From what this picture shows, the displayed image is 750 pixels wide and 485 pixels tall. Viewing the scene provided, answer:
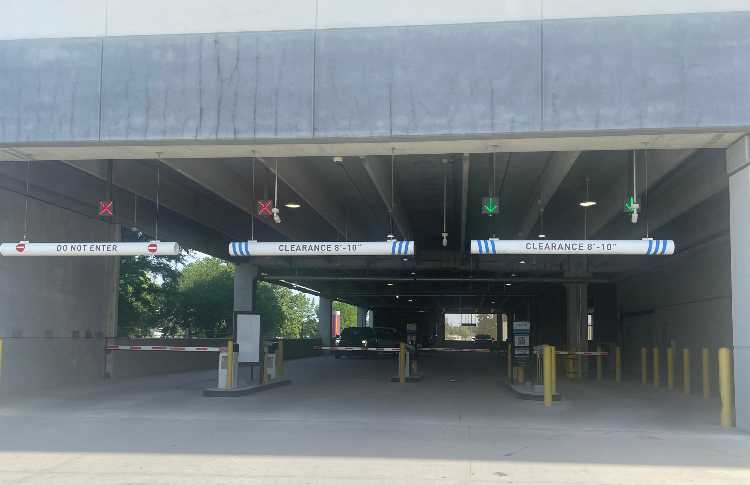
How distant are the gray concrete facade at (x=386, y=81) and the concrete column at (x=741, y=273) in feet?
2.95

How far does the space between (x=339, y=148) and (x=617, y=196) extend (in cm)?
859

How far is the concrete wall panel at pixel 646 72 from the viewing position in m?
10.5

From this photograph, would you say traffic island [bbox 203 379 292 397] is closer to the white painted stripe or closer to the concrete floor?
the concrete floor

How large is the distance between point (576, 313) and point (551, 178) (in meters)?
14.3

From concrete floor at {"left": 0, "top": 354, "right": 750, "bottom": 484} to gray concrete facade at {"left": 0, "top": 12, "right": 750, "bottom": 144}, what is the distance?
4395mm

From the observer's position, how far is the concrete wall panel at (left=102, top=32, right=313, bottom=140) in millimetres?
11148

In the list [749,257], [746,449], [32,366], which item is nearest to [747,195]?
[749,257]

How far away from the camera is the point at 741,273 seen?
1109 centimetres

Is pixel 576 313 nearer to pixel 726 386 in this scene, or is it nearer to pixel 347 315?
pixel 726 386

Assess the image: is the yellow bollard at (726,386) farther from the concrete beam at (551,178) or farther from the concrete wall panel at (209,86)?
the concrete wall panel at (209,86)

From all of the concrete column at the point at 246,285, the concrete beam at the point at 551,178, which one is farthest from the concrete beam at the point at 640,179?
the concrete column at the point at 246,285

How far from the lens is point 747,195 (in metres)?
11.0

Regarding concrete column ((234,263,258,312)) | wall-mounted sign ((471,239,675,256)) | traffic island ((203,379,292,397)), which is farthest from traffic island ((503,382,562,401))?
concrete column ((234,263,258,312))

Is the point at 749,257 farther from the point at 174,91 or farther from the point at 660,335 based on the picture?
the point at 660,335
